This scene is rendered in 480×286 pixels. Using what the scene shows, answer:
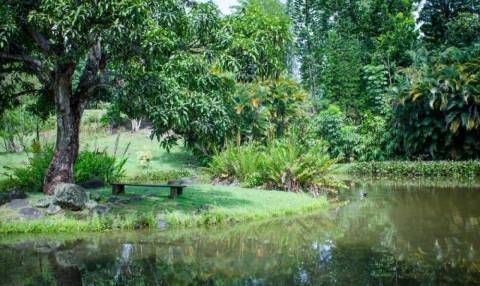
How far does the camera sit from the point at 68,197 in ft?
32.3

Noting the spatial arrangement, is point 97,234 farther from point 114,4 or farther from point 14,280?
point 114,4

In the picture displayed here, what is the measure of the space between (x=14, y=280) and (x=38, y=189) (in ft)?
20.6

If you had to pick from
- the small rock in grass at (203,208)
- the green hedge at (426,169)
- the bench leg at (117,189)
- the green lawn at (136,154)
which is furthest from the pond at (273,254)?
the green lawn at (136,154)

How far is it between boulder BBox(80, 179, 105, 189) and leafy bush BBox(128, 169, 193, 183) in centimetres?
577

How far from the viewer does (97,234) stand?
30.3 ft

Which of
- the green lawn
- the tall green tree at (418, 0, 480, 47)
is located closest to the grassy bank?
the green lawn

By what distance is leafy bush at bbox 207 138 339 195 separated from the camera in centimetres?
1470

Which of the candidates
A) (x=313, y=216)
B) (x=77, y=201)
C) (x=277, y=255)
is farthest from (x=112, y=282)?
(x=313, y=216)

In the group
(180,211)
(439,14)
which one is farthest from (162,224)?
(439,14)

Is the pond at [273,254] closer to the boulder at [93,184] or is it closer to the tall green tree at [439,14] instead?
the boulder at [93,184]

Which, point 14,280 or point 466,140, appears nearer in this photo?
point 14,280

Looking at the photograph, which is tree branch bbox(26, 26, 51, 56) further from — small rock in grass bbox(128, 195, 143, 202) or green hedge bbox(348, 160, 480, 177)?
green hedge bbox(348, 160, 480, 177)

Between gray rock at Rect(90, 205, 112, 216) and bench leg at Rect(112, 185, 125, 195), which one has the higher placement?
bench leg at Rect(112, 185, 125, 195)

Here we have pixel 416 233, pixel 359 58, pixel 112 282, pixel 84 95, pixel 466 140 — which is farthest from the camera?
pixel 359 58
